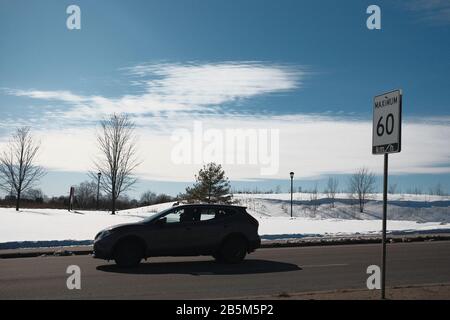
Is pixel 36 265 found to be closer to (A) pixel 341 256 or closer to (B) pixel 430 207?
(A) pixel 341 256

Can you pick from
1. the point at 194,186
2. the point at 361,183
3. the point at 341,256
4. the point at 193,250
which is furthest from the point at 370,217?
the point at 193,250

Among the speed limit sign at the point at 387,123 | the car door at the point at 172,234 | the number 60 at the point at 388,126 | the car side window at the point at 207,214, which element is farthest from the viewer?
the car side window at the point at 207,214

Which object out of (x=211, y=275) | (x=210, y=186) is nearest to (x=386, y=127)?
(x=211, y=275)

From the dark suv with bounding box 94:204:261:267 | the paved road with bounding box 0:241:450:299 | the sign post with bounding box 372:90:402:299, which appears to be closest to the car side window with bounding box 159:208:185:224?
the dark suv with bounding box 94:204:261:267

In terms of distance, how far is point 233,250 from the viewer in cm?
1480

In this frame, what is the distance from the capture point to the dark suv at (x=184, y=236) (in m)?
13.4

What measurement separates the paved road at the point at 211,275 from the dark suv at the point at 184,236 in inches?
15.8

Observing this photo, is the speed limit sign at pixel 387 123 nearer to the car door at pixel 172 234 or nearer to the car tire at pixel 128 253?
the car door at pixel 172 234

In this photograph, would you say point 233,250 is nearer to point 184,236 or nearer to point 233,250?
point 233,250

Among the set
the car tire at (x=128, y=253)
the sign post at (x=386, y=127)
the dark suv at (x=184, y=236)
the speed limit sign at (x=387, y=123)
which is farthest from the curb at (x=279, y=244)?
the speed limit sign at (x=387, y=123)

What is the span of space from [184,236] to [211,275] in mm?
1817
